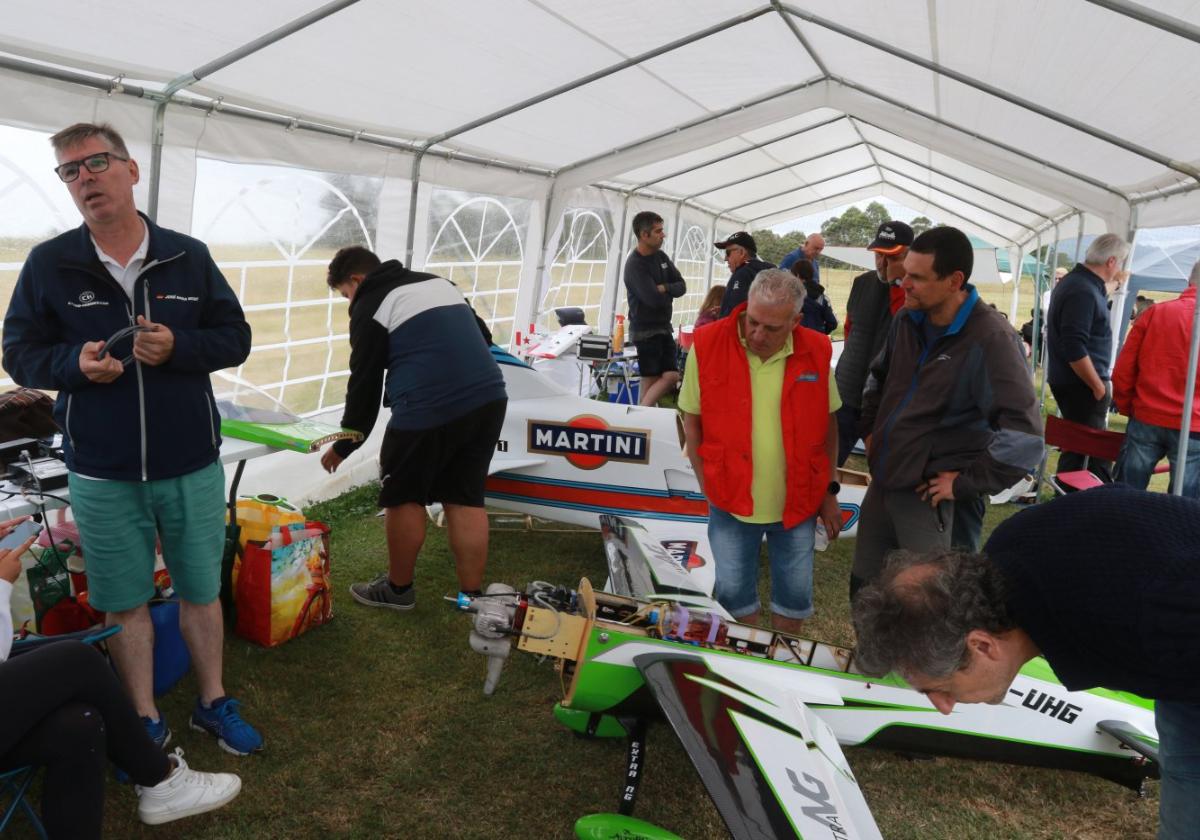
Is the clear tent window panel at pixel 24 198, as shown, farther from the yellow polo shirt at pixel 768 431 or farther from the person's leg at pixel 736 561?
the person's leg at pixel 736 561

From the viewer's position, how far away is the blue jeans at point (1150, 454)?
4.45 meters

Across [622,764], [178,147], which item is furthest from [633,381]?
[622,764]

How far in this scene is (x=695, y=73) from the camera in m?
6.12

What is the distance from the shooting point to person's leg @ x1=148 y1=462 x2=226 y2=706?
2512 mm

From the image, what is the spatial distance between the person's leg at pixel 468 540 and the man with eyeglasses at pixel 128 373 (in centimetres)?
123

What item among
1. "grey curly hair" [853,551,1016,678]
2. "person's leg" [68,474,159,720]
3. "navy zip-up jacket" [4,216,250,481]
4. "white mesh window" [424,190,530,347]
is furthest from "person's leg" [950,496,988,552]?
"white mesh window" [424,190,530,347]

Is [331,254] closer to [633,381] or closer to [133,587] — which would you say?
[133,587]

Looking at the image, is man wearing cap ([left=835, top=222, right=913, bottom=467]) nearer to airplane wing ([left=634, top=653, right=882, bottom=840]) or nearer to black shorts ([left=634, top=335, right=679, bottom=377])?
airplane wing ([left=634, top=653, right=882, bottom=840])

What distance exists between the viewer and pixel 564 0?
4.27 m

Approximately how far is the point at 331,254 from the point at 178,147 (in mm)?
1471

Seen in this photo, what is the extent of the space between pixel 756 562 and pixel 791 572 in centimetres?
14

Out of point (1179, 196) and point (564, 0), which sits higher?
point (564, 0)

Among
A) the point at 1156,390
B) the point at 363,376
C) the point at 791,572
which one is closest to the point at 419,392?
the point at 363,376

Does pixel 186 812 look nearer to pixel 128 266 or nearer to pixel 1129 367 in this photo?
pixel 128 266
